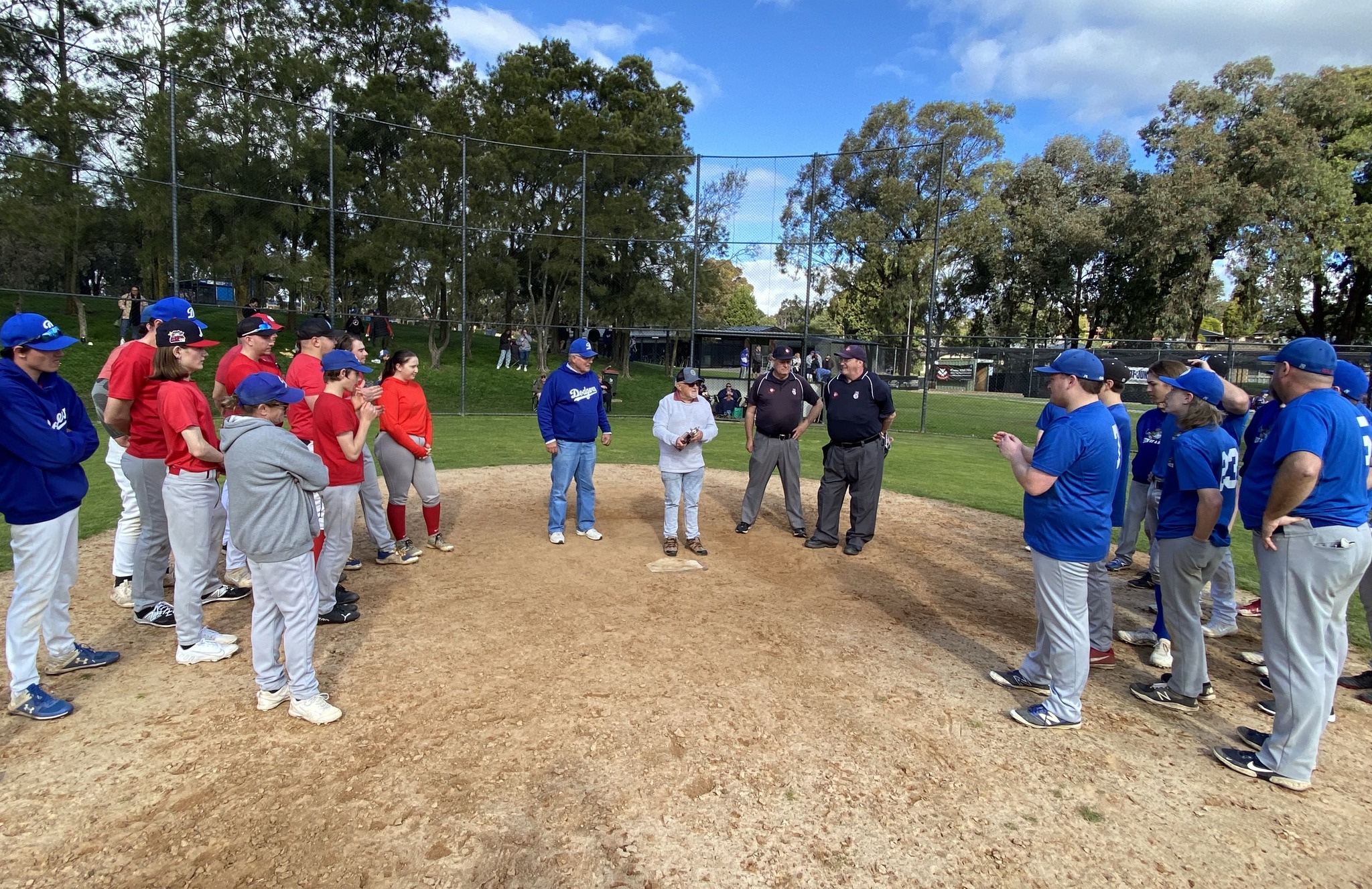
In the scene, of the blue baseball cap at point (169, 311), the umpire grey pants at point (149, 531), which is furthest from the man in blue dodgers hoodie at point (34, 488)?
the blue baseball cap at point (169, 311)

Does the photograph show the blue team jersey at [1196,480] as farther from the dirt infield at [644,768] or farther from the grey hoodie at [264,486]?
the grey hoodie at [264,486]

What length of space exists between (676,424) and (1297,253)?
32491 millimetres

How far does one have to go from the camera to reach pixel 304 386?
193 inches

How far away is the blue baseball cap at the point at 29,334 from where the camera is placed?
3.36m

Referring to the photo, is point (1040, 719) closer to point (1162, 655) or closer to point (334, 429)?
point (1162, 655)

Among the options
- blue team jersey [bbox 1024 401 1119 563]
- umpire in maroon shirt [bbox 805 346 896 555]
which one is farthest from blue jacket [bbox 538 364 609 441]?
blue team jersey [bbox 1024 401 1119 563]

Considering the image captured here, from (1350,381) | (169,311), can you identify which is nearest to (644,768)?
(169,311)

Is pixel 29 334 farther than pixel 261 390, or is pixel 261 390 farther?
pixel 29 334

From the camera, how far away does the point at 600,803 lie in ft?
9.39

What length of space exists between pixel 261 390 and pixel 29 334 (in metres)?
1.27

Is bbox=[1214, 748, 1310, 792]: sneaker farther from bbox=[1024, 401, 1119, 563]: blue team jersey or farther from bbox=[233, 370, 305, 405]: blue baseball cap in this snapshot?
bbox=[233, 370, 305, 405]: blue baseball cap

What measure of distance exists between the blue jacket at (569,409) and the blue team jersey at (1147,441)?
4.72 meters

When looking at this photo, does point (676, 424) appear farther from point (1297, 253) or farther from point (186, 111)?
point (1297, 253)

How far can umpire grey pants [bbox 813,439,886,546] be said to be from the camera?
677 cm
